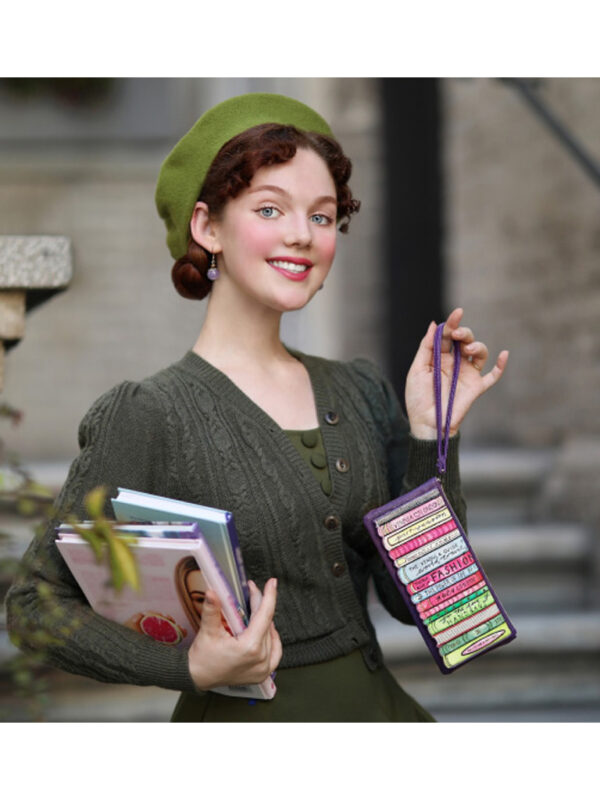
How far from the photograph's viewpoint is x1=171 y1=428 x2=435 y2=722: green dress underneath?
138 centimetres

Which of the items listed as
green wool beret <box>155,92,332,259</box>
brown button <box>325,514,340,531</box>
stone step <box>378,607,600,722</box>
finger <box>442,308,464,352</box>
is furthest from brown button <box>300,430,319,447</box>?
stone step <box>378,607,600,722</box>

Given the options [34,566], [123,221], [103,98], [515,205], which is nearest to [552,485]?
[515,205]

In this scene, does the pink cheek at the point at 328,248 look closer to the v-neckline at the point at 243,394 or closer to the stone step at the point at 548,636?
the v-neckline at the point at 243,394

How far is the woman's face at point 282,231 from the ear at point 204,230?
0.02 meters

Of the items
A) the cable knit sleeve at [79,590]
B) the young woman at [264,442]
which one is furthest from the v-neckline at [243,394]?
the cable knit sleeve at [79,590]

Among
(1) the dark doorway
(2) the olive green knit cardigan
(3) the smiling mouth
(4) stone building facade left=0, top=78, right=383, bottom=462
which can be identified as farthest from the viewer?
(1) the dark doorway

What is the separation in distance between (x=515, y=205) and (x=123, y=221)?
155cm

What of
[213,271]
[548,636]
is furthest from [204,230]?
[548,636]

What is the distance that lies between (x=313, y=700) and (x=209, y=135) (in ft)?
2.59

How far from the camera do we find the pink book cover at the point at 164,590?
46.1 inches

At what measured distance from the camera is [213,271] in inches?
57.2

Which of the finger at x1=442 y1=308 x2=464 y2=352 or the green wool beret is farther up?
the green wool beret

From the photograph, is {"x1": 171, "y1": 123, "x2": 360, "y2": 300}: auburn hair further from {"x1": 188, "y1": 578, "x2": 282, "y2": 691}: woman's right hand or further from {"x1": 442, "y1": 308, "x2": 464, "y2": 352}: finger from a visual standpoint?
{"x1": 188, "y1": 578, "x2": 282, "y2": 691}: woman's right hand

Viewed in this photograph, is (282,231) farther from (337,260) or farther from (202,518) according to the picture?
(337,260)
